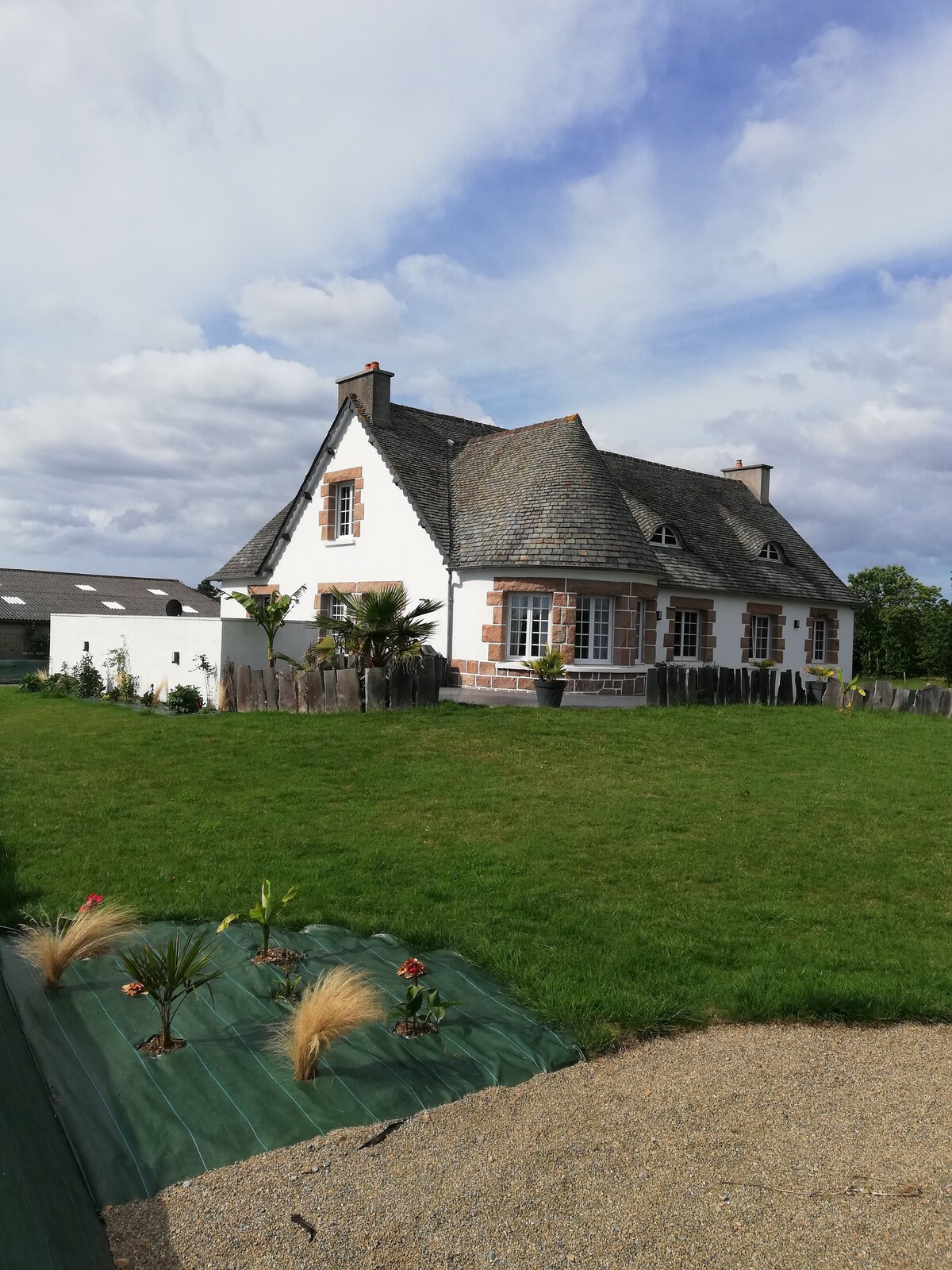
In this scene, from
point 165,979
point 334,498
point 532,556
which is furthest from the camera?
point 334,498

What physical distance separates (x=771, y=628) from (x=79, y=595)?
32915 millimetres

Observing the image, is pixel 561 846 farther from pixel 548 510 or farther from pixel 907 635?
pixel 907 635

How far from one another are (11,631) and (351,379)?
75.7ft

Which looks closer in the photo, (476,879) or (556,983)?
(556,983)

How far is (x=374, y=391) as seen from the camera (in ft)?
78.6

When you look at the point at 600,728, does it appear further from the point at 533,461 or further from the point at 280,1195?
the point at 280,1195

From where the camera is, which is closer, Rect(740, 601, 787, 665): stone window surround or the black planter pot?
the black planter pot

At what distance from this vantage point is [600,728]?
15.3 m

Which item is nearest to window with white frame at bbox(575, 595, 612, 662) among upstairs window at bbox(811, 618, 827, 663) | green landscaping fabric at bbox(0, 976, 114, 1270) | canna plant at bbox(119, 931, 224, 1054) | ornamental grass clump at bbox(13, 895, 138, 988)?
upstairs window at bbox(811, 618, 827, 663)

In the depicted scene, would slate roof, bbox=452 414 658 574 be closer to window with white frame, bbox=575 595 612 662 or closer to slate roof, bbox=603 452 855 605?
window with white frame, bbox=575 595 612 662

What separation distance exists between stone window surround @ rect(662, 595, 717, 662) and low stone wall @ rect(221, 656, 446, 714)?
302 inches

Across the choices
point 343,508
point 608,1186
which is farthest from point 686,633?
point 608,1186

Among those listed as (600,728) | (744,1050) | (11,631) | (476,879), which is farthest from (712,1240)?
(11,631)

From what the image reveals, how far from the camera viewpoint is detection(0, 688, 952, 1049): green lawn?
591 cm
